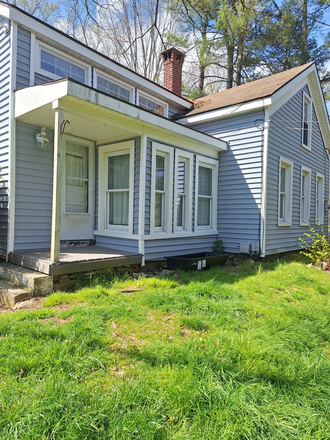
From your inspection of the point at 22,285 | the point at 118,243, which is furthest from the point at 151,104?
the point at 22,285

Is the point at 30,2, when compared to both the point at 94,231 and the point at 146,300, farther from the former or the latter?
the point at 146,300

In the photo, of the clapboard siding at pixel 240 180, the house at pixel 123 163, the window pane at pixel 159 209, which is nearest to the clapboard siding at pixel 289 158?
the house at pixel 123 163

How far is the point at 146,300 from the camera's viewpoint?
3957mm

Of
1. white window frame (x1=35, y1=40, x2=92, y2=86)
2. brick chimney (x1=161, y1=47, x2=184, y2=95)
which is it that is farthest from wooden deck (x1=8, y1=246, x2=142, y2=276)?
brick chimney (x1=161, y1=47, x2=184, y2=95)

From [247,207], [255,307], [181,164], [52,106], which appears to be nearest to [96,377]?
[255,307]

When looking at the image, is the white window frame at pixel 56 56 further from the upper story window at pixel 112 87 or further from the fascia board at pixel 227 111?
the fascia board at pixel 227 111

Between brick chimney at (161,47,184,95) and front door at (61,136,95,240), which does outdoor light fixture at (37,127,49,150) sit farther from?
brick chimney at (161,47,184,95)

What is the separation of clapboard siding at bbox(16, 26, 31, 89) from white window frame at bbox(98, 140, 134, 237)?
1.96 metres

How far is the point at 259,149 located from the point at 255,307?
4866 millimetres

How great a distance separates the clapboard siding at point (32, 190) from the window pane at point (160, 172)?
2201 mm

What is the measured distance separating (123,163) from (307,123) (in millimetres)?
7408

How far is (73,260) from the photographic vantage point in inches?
185

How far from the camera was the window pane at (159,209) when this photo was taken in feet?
20.7

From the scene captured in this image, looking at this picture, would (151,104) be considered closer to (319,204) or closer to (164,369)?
(319,204)
